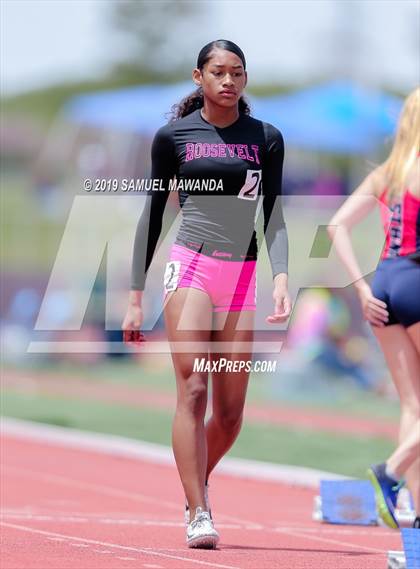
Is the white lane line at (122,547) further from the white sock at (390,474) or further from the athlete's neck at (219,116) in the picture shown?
the athlete's neck at (219,116)

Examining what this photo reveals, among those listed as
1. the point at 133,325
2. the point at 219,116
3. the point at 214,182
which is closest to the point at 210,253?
the point at 214,182

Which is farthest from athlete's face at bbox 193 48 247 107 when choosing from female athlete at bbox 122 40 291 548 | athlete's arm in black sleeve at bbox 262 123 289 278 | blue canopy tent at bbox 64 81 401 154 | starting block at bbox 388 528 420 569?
blue canopy tent at bbox 64 81 401 154

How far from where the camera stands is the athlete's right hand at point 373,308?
23.1 ft

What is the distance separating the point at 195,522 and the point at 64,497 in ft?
13.9

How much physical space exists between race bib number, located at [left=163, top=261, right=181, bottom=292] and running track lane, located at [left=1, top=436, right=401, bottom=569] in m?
1.34

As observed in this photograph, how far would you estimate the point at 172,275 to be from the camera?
7.59 meters

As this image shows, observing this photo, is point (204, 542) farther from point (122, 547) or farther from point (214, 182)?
point (214, 182)

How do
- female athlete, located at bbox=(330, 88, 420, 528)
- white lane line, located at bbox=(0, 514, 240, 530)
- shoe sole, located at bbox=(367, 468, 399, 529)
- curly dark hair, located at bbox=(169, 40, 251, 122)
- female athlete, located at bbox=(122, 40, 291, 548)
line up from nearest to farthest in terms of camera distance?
shoe sole, located at bbox=(367, 468, 399, 529) < female athlete, located at bbox=(330, 88, 420, 528) < female athlete, located at bbox=(122, 40, 291, 548) < curly dark hair, located at bbox=(169, 40, 251, 122) < white lane line, located at bbox=(0, 514, 240, 530)

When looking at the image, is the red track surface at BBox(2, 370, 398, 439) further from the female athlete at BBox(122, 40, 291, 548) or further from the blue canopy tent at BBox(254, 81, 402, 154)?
the female athlete at BBox(122, 40, 291, 548)

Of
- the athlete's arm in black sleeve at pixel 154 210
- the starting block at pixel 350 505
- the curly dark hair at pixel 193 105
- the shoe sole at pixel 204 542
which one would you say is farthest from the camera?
the starting block at pixel 350 505

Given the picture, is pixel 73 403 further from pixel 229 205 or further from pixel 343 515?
pixel 229 205

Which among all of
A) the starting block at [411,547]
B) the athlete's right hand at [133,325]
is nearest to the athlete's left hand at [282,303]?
the athlete's right hand at [133,325]

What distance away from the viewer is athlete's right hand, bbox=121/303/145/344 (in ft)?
25.0

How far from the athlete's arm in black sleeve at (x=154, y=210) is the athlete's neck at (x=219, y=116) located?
9.1 inches
